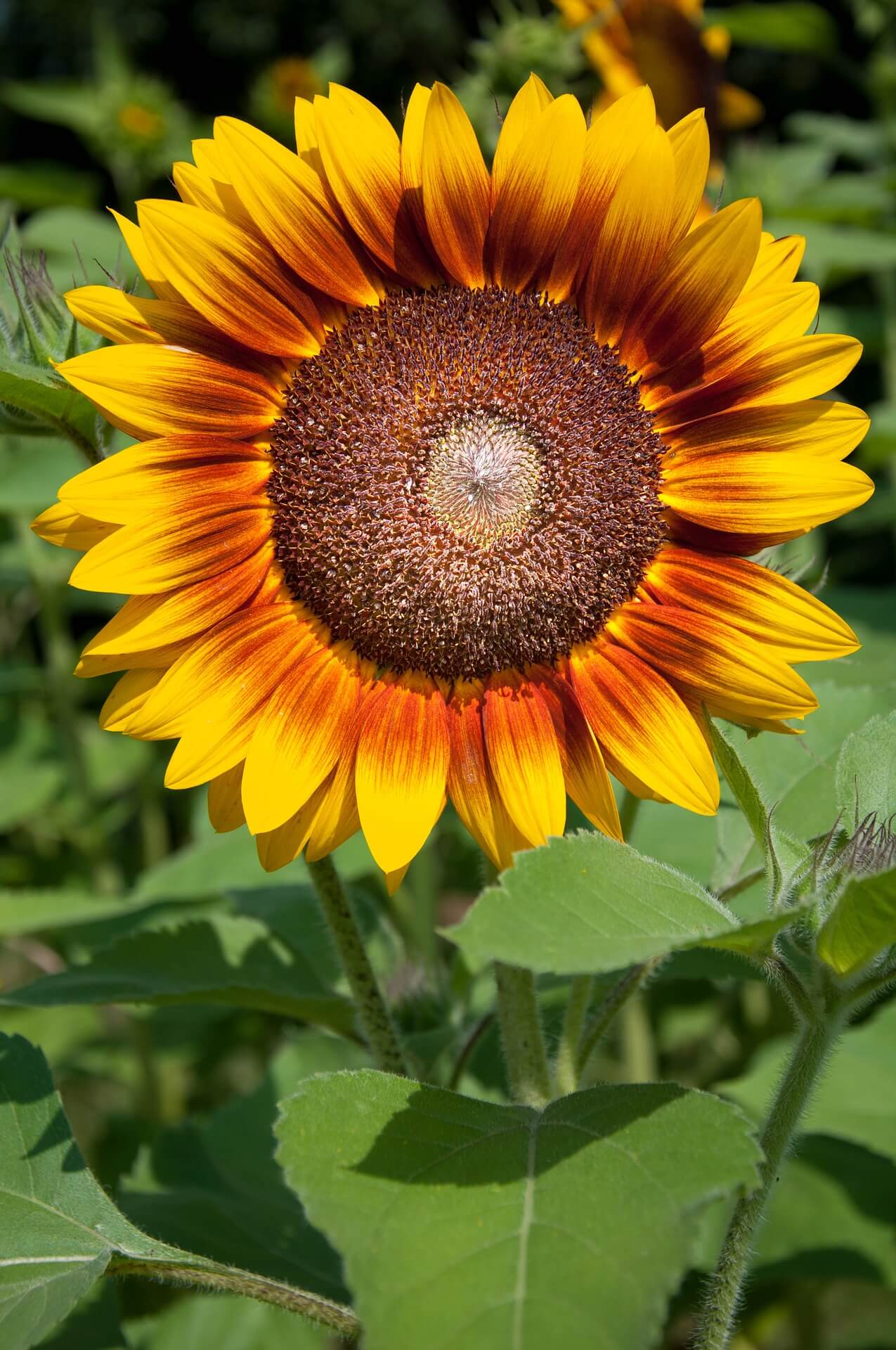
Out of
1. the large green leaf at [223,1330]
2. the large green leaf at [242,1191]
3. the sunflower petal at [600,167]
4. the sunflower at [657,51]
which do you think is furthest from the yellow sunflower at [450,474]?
the sunflower at [657,51]

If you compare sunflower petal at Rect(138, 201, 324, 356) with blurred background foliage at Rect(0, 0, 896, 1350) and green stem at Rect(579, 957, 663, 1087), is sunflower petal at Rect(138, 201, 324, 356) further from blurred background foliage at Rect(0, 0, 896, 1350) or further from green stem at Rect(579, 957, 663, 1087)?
green stem at Rect(579, 957, 663, 1087)

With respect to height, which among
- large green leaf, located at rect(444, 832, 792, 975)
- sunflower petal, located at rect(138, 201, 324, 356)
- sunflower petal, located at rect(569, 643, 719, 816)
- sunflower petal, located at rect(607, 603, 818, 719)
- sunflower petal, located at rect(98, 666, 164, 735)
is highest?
sunflower petal, located at rect(138, 201, 324, 356)

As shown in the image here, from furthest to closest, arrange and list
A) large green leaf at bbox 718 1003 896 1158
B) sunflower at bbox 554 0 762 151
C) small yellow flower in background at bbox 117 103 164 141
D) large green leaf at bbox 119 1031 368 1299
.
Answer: small yellow flower in background at bbox 117 103 164 141, sunflower at bbox 554 0 762 151, large green leaf at bbox 718 1003 896 1158, large green leaf at bbox 119 1031 368 1299

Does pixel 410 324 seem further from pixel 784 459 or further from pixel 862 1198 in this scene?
pixel 862 1198

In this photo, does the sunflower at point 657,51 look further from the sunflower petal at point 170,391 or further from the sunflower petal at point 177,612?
the sunflower petal at point 177,612

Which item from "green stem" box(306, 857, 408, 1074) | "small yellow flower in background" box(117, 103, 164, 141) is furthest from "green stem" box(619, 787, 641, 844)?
"small yellow flower in background" box(117, 103, 164, 141)

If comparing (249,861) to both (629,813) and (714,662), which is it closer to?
(629,813)
